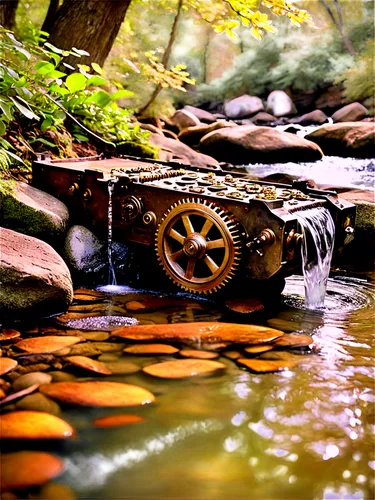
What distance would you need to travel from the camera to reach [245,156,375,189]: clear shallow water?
10906 millimetres

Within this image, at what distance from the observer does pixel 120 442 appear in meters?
2.62

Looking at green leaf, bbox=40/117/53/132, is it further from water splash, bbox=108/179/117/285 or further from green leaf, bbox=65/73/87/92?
water splash, bbox=108/179/117/285

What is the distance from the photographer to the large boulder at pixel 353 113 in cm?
1994

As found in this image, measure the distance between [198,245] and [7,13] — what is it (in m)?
5.57

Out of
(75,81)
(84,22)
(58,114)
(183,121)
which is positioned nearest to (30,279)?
(58,114)

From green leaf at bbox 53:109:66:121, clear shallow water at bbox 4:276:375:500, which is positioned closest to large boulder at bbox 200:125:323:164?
green leaf at bbox 53:109:66:121

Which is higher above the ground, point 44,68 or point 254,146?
point 254,146

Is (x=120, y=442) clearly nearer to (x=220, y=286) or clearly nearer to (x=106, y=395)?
(x=106, y=395)

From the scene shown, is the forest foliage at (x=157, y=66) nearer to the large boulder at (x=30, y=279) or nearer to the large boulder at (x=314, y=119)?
the large boulder at (x=30, y=279)

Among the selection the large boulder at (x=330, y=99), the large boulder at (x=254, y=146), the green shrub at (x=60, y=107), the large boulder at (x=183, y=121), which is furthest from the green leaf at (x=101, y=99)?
the large boulder at (x=330, y=99)

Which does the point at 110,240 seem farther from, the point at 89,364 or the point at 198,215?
the point at 89,364

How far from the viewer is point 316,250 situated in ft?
14.9

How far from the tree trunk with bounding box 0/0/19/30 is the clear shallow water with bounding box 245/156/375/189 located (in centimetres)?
468

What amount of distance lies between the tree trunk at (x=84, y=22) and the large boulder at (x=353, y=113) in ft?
44.7
